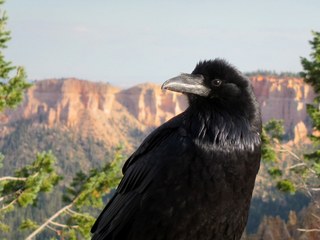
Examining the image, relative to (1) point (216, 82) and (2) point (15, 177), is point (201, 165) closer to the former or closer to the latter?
(1) point (216, 82)

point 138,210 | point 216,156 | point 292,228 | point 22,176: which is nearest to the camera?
point 216,156

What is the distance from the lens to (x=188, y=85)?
3346mm

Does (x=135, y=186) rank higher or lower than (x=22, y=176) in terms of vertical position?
higher

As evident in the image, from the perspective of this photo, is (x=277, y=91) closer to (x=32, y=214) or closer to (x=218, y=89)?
(x=32, y=214)

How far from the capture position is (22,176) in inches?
648

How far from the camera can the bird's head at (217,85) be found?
3391 mm

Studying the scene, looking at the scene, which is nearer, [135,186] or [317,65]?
[135,186]

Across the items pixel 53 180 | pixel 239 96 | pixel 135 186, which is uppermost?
pixel 239 96

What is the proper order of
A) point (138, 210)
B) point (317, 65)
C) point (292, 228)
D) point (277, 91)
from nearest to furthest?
point (138, 210)
point (317, 65)
point (292, 228)
point (277, 91)

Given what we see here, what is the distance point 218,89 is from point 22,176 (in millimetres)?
14026

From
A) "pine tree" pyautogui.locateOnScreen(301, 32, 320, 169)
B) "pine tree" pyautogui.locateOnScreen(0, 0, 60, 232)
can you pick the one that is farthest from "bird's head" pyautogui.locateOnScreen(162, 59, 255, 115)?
"pine tree" pyautogui.locateOnScreen(301, 32, 320, 169)

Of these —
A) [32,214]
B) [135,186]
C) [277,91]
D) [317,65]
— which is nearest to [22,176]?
[317,65]

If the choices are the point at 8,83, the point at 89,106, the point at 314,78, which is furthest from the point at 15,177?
the point at 89,106

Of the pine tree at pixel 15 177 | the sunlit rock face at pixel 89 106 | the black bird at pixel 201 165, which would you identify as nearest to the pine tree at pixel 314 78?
the pine tree at pixel 15 177
